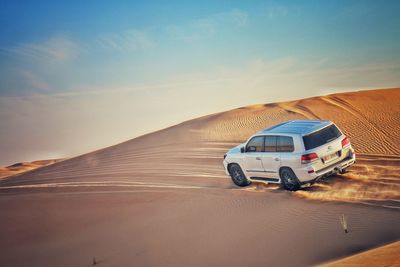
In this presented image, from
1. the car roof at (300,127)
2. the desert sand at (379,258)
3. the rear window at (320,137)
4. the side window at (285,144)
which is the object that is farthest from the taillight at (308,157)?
the desert sand at (379,258)

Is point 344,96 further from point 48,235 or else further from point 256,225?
point 48,235

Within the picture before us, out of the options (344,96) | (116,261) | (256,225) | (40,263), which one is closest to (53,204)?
(40,263)

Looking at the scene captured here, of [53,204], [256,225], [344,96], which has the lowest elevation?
[256,225]

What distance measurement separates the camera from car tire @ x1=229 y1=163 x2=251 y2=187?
1260 centimetres

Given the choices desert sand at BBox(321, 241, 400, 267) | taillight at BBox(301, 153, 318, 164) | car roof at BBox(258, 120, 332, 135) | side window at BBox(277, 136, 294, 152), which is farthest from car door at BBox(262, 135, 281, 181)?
desert sand at BBox(321, 241, 400, 267)

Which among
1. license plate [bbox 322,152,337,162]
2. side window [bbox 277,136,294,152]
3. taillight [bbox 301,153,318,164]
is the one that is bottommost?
license plate [bbox 322,152,337,162]

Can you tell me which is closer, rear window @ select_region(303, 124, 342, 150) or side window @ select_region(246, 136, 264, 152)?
rear window @ select_region(303, 124, 342, 150)

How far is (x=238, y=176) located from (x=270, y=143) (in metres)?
1.81

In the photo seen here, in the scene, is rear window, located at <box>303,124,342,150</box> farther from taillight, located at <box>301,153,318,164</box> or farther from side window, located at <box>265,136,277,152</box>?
side window, located at <box>265,136,277,152</box>

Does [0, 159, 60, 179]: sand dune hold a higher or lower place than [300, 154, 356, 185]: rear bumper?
higher

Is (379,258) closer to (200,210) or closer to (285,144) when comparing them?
(285,144)

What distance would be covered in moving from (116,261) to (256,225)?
2952 mm

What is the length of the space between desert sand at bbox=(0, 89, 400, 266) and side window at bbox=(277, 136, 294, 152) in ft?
3.78

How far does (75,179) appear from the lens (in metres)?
17.8
